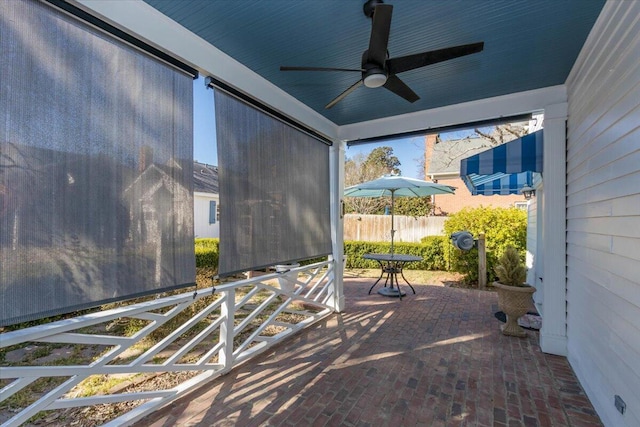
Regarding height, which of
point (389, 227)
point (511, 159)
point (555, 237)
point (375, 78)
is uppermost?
point (375, 78)

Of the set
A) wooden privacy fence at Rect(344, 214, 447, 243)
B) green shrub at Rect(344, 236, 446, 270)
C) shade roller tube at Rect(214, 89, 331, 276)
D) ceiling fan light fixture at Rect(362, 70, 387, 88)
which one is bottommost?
green shrub at Rect(344, 236, 446, 270)

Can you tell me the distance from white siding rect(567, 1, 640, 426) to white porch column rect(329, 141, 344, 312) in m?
2.73

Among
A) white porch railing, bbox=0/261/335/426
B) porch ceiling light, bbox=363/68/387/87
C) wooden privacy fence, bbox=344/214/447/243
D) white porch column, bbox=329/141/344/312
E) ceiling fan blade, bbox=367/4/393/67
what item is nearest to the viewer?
white porch railing, bbox=0/261/335/426

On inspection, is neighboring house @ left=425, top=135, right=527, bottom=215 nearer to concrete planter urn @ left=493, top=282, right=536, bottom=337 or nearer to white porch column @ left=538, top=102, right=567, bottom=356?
concrete planter urn @ left=493, top=282, right=536, bottom=337

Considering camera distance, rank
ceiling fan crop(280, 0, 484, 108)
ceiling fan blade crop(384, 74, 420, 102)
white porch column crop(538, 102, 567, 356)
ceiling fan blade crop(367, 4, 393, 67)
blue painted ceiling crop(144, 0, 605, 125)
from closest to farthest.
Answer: ceiling fan blade crop(367, 4, 393, 67), ceiling fan crop(280, 0, 484, 108), blue painted ceiling crop(144, 0, 605, 125), ceiling fan blade crop(384, 74, 420, 102), white porch column crop(538, 102, 567, 356)

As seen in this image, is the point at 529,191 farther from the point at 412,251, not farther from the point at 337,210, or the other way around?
the point at 337,210

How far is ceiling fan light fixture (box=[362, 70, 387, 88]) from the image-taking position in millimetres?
2281

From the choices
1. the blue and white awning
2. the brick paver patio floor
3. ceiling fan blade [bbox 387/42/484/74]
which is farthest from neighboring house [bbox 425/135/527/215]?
ceiling fan blade [bbox 387/42/484/74]

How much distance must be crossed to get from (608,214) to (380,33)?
2045 millimetres

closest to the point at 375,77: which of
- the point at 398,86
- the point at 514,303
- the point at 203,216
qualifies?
the point at 398,86

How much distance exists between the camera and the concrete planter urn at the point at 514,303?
3.57m

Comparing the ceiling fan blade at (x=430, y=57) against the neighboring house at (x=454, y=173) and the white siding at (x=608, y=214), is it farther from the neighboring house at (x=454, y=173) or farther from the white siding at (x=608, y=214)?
the neighboring house at (x=454, y=173)

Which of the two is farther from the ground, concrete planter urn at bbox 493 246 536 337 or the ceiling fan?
the ceiling fan

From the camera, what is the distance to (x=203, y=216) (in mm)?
10914
